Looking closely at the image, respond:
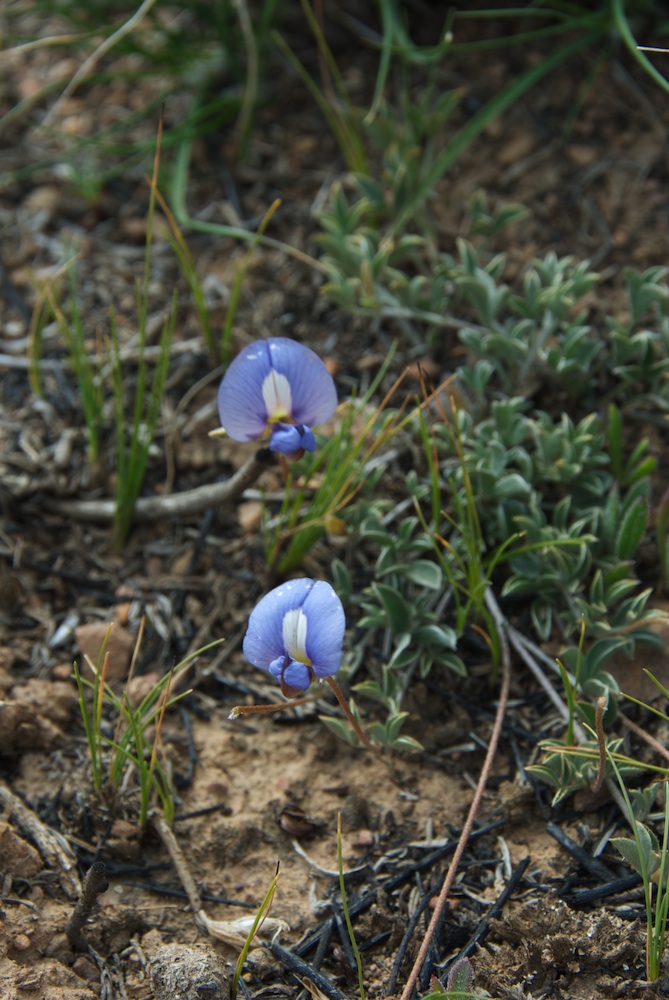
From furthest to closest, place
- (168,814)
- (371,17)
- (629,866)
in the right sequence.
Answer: (371,17) → (168,814) → (629,866)

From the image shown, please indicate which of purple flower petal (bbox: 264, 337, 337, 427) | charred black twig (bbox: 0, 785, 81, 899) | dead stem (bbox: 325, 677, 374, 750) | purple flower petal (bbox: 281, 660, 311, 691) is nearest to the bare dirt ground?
charred black twig (bbox: 0, 785, 81, 899)

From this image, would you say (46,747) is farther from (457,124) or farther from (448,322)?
(457,124)

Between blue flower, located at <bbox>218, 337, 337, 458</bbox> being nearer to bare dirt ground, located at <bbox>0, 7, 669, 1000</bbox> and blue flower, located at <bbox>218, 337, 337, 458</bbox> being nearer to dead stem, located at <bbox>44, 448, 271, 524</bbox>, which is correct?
dead stem, located at <bbox>44, 448, 271, 524</bbox>

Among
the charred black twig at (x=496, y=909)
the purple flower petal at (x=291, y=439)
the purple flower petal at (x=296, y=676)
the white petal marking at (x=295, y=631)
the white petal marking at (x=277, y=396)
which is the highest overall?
the white petal marking at (x=277, y=396)

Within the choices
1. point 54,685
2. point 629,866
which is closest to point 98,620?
point 54,685

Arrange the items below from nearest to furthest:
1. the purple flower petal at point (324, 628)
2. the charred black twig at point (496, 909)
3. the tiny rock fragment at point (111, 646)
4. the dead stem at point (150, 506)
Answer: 1. the purple flower petal at point (324, 628)
2. the charred black twig at point (496, 909)
3. the tiny rock fragment at point (111, 646)
4. the dead stem at point (150, 506)

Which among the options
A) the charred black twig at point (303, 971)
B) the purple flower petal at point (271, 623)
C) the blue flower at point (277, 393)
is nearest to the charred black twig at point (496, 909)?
the charred black twig at point (303, 971)

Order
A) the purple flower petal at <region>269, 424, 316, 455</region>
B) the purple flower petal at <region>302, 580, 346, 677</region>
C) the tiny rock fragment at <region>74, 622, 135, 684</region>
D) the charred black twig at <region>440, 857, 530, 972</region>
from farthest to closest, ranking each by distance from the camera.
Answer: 1. the tiny rock fragment at <region>74, 622, 135, 684</region>
2. the purple flower petal at <region>269, 424, 316, 455</region>
3. the charred black twig at <region>440, 857, 530, 972</region>
4. the purple flower petal at <region>302, 580, 346, 677</region>

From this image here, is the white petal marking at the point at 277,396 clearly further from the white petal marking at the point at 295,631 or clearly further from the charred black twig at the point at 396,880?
the charred black twig at the point at 396,880
